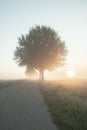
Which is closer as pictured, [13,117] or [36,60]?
[13,117]

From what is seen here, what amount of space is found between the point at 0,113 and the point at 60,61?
4641 cm

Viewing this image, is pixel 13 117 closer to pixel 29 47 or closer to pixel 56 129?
pixel 56 129

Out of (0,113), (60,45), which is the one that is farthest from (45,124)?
(60,45)

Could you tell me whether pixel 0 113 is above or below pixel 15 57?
below

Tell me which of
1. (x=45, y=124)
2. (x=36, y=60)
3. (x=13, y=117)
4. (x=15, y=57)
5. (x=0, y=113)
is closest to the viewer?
(x=45, y=124)

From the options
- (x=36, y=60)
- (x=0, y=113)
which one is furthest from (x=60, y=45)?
(x=0, y=113)

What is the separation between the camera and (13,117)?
12.1 metres

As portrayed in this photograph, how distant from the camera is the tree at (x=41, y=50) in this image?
2222 inches

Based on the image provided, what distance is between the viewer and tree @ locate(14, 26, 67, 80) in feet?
185

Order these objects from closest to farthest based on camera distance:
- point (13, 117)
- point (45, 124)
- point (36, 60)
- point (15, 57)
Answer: point (45, 124)
point (13, 117)
point (36, 60)
point (15, 57)

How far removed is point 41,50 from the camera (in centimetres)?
5647

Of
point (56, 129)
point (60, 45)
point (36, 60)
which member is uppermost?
point (60, 45)

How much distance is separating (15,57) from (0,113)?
47589 mm

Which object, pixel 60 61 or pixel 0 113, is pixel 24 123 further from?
pixel 60 61
